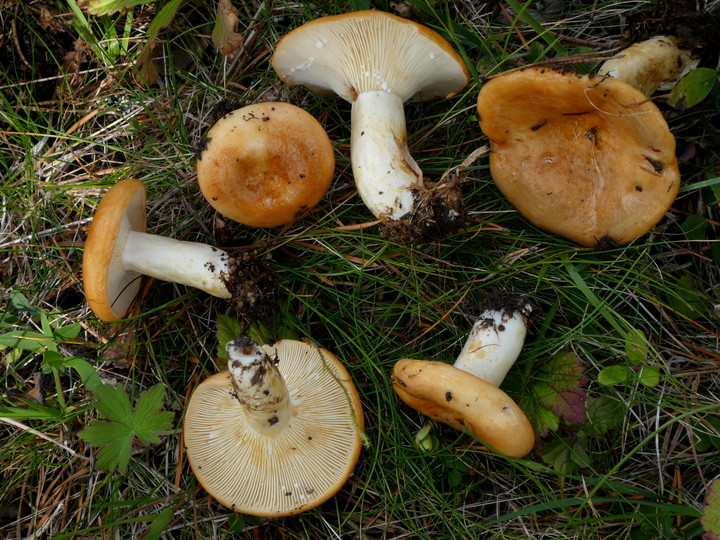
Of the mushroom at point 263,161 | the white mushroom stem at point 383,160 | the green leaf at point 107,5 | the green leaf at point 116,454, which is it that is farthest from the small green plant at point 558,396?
the green leaf at point 107,5

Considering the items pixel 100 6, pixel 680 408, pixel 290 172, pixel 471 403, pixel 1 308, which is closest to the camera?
pixel 471 403

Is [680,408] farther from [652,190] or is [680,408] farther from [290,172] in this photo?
[290,172]

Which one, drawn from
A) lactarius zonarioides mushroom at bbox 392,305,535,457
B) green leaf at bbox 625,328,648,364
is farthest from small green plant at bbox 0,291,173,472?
green leaf at bbox 625,328,648,364

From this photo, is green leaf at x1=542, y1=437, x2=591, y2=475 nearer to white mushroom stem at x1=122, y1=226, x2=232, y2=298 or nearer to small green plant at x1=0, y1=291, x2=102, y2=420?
white mushroom stem at x1=122, y1=226, x2=232, y2=298

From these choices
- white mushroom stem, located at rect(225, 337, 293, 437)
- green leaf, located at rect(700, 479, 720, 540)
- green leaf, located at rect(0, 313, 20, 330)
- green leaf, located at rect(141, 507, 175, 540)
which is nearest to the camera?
green leaf, located at rect(700, 479, 720, 540)

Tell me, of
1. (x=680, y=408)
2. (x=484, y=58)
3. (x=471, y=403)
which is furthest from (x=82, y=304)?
(x=680, y=408)

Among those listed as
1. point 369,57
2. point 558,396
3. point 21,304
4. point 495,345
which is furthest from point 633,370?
point 21,304
